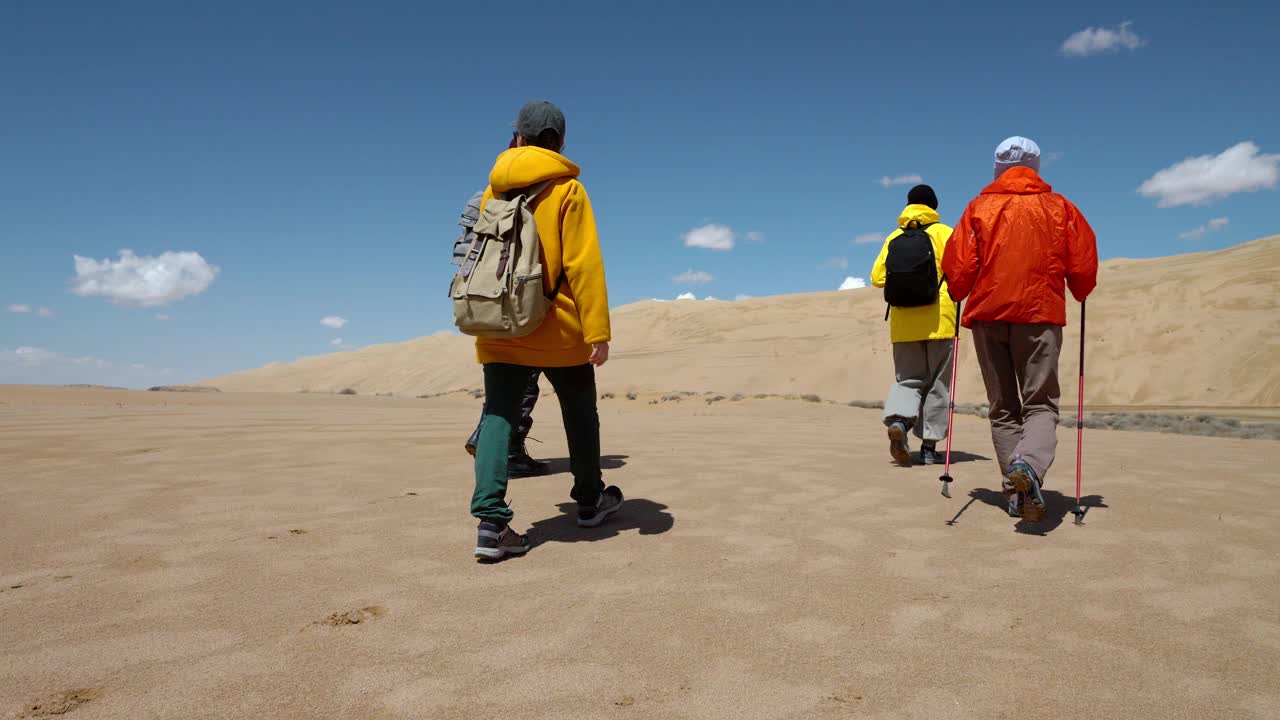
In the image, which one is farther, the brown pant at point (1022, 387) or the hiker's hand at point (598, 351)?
the brown pant at point (1022, 387)

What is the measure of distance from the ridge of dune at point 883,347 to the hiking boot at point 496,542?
14.2m

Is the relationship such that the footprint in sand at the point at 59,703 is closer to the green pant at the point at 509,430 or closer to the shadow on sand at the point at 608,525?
the green pant at the point at 509,430

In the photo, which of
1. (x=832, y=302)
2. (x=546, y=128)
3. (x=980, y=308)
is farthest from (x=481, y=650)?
(x=832, y=302)

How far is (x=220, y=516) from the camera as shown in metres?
3.79

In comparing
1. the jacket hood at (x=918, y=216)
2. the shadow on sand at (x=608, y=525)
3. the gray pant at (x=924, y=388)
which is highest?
the jacket hood at (x=918, y=216)

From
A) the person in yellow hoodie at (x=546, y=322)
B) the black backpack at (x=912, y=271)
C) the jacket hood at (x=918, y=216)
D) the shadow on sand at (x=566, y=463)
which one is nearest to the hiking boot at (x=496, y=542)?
the person in yellow hoodie at (x=546, y=322)

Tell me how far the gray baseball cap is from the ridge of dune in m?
13.9

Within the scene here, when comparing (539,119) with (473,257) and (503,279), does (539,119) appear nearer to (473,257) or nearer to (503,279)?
(473,257)

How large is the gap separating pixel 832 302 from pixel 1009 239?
29.2 m

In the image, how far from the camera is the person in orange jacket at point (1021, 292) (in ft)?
12.4

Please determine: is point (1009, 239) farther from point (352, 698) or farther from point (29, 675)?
point (29, 675)

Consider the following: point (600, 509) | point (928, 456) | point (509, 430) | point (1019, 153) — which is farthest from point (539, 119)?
point (928, 456)

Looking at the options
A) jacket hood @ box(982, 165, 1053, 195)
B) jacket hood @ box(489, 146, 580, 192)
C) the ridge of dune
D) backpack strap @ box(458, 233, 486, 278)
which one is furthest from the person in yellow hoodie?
the ridge of dune

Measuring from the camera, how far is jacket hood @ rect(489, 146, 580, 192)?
10.7 feet
